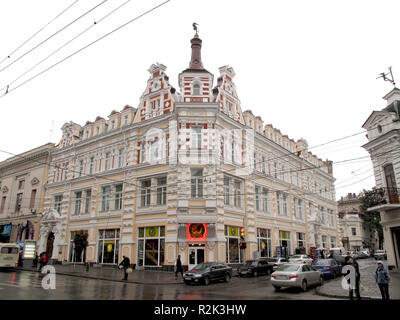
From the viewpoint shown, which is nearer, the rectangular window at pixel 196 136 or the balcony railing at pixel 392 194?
the balcony railing at pixel 392 194

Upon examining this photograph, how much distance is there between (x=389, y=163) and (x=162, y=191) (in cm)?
2017

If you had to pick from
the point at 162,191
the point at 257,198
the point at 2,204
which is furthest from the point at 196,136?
the point at 2,204

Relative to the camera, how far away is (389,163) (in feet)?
85.8

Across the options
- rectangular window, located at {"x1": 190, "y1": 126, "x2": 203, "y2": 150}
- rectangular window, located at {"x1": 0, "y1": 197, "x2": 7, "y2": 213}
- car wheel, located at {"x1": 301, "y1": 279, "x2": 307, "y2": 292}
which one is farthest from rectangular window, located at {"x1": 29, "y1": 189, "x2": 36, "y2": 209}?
car wheel, located at {"x1": 301, "y1": 279, "x2": 307, "y2": 292}

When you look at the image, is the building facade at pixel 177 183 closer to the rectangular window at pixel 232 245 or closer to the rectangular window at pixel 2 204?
the rectangular window at pixel 232 245

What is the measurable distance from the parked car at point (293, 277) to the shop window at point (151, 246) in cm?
1459

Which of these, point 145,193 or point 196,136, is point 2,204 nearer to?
point 145,193

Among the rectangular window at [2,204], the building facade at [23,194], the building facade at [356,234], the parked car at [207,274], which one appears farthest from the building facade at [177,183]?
the building facade at [356,234]

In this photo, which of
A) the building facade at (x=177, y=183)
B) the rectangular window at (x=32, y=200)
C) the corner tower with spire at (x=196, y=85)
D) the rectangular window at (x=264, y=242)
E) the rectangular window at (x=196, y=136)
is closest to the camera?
the building facade at (x=177, y=183)

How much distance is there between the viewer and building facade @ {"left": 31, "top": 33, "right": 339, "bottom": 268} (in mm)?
29438

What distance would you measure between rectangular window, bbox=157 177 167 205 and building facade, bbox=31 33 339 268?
0.34 feet

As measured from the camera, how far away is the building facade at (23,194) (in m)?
43.8

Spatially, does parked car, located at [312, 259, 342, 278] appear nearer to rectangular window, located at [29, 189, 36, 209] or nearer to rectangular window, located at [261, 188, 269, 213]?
rectangular window, located at [261, 188, 269, 213]
